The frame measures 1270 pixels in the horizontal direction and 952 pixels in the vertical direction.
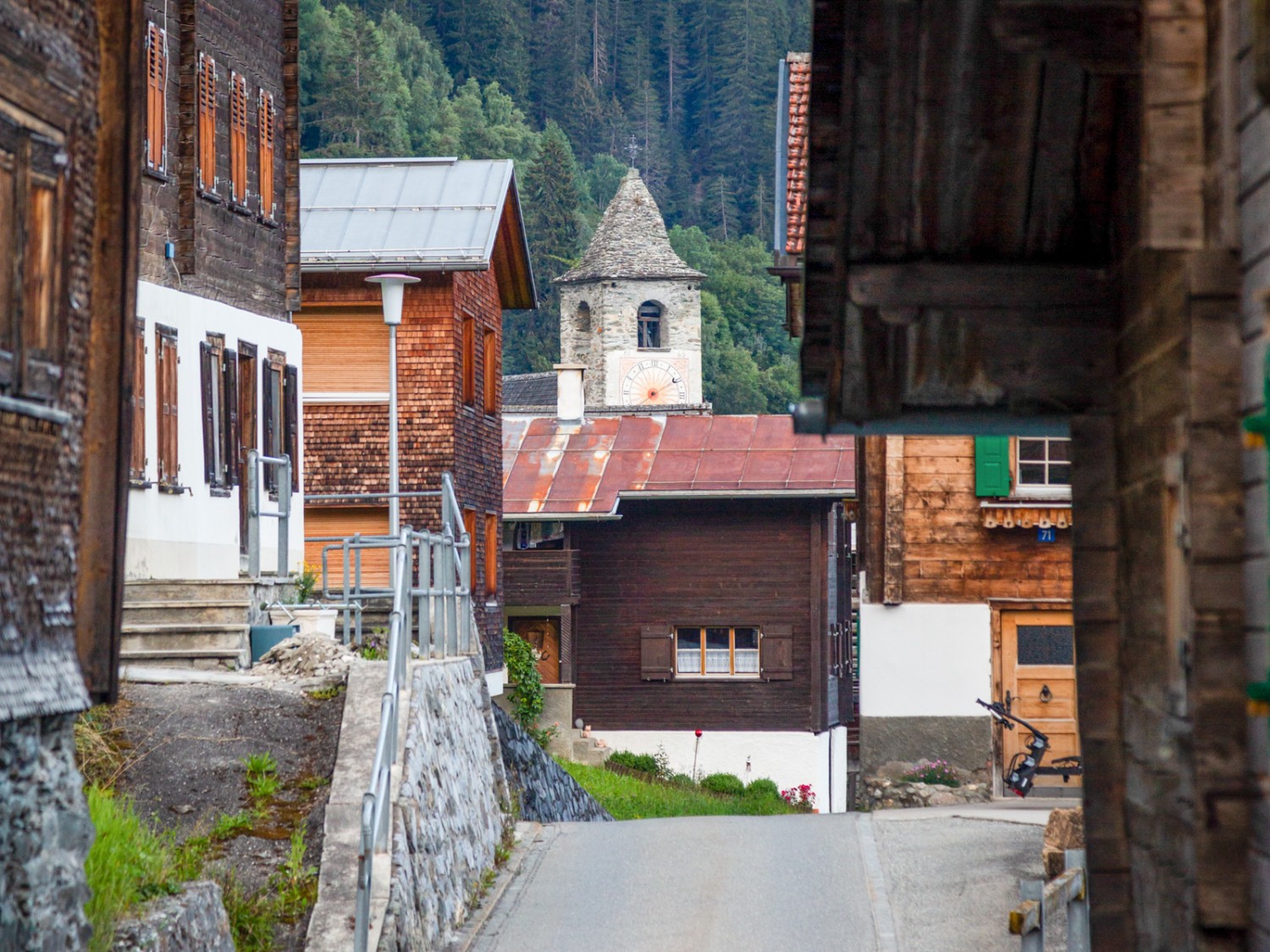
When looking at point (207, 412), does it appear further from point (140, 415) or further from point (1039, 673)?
point (1039, 673)

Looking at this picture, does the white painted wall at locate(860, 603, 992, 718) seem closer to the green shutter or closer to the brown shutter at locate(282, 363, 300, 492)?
the green shutter

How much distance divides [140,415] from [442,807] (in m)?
5.01

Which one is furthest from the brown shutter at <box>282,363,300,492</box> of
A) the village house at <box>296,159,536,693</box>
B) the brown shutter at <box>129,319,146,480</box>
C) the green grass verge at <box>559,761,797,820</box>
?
the green grass verge at <box>559,761,797,820</box>

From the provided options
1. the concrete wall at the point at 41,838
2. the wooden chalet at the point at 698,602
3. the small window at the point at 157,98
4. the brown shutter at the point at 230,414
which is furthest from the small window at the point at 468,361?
the concrete wall at the point at 41,838

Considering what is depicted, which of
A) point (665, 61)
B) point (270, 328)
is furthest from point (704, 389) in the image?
point (270, 328)

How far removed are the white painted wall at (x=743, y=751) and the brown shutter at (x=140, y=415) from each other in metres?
19.1

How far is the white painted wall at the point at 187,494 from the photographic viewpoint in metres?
16.5

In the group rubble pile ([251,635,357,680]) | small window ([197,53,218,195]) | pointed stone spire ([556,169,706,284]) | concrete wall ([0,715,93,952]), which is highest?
pointed stone spire ([556,169,706,284])

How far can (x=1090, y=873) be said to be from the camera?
18.4 ft

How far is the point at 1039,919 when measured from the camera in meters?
8.01

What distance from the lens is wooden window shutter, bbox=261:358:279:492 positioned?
19.6m

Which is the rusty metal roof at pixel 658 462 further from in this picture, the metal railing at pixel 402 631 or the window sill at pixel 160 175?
the window sill at pixel 160 175

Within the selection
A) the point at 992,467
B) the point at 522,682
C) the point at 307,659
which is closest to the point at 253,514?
the point at 307,659

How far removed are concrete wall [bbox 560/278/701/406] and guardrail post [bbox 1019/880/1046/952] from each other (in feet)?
240
